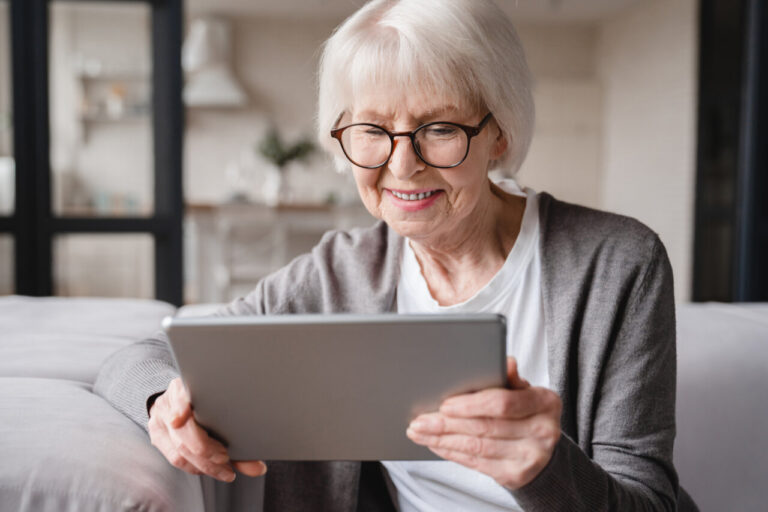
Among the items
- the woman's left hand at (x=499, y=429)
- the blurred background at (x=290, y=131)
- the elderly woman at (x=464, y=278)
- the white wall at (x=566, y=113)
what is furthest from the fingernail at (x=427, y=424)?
the white wall at (x=566, y=113)

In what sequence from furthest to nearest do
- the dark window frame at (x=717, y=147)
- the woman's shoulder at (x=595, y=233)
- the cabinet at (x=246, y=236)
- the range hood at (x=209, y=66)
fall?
the range hood at (x=209, y=66)
the cabinet at (x=246, y=236)
the dark window frame at (x=717, y=147)
the woman's shoulder at (x=595, y=233)

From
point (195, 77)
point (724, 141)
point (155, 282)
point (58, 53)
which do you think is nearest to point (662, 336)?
point (155, 282)

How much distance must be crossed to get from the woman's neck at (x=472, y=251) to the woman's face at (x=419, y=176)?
37 mm

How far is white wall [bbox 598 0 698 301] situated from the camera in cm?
591

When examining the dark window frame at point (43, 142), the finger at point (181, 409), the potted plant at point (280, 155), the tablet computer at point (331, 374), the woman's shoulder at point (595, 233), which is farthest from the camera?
the potted plant at point (280, 155)

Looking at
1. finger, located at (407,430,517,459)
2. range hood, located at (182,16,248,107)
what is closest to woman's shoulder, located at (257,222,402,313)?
finger, located at (407,430,517,459)

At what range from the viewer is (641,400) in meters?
0.94

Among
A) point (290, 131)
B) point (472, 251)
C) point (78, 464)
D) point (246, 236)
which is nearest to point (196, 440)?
point (78, 464)

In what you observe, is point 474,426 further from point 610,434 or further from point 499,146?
point 499,146

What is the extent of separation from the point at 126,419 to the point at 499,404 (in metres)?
0.50

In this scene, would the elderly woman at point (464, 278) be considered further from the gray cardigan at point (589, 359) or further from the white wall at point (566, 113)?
the white wall at point (566, 113)

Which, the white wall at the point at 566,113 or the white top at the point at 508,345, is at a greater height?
the white wall at the point at 566,113

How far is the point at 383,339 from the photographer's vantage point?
662mm

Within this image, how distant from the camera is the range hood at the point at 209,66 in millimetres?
6836
